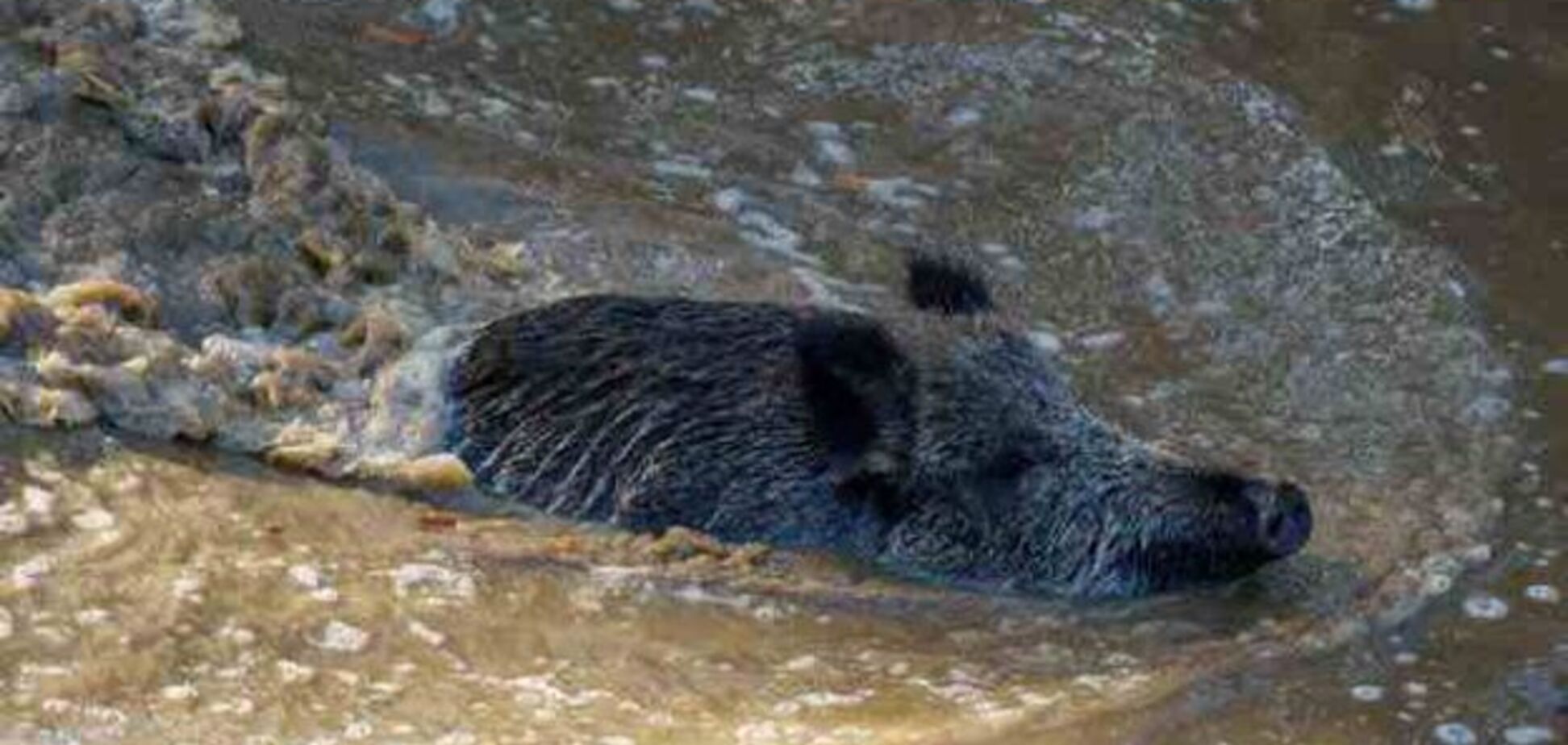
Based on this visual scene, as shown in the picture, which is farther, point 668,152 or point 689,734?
point 668,152

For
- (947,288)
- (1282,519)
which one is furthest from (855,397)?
(1282,519)

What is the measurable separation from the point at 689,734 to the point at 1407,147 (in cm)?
423

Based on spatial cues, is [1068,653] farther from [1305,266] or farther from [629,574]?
[1305,266]

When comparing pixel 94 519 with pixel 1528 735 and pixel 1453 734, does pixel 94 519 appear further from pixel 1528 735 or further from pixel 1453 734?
pixel 1528 735

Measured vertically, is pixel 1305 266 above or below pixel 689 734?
above

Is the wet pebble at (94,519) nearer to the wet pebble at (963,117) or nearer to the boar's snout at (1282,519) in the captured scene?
the boar's snout at (1282,519)

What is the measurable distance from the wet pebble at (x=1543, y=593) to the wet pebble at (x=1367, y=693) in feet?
2.13

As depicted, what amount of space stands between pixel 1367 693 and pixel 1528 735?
34 centimetres

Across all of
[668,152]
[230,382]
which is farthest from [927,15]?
[230,382]

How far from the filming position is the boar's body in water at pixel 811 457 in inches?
261

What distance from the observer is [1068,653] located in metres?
6.25

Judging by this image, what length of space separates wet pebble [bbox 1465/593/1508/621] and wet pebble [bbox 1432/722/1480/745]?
0.53m

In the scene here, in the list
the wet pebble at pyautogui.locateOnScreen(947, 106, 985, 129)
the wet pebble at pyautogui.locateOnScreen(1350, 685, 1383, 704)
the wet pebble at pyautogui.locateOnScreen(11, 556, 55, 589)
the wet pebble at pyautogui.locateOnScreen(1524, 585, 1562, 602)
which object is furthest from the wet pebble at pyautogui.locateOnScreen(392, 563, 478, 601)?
the wet pebble at pyautogui.locateOnScreen(947, 106, 985, 129)

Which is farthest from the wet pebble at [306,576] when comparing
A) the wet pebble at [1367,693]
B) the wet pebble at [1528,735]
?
the wet pebble at [1528,735]
